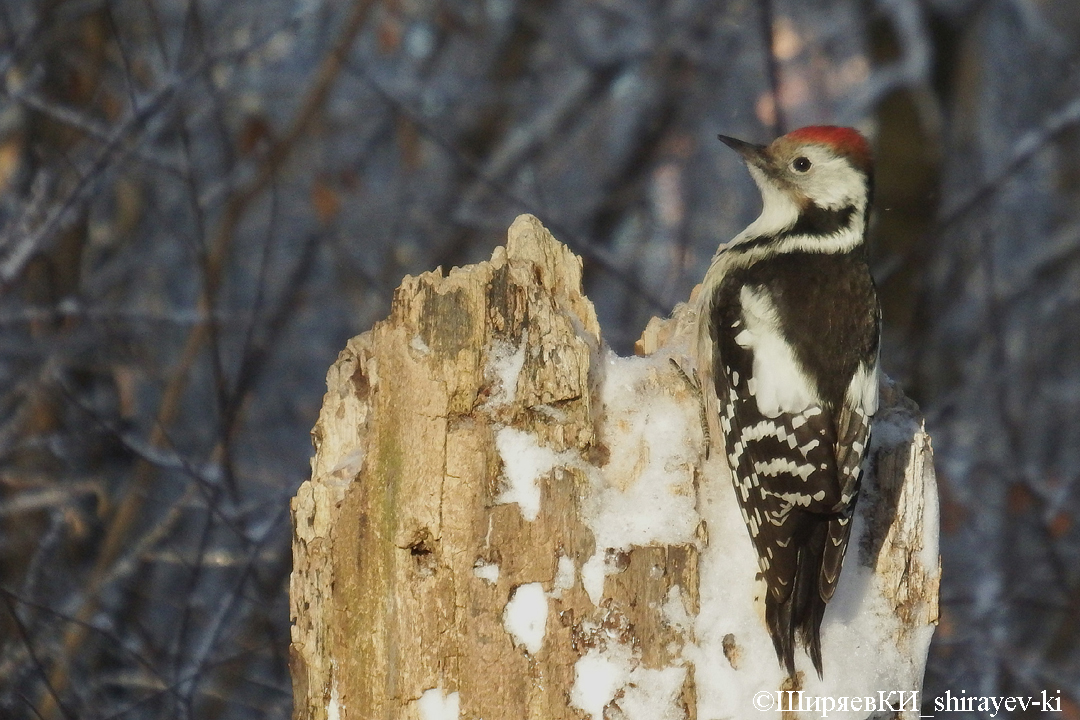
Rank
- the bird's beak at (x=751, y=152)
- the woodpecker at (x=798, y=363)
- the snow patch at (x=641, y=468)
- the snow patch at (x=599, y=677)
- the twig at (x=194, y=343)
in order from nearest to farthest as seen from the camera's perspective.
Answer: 1. the snow patch at (x=599, y=677)
2. the snow patch at (x=641, y=468)
3. the woodpecker at (x=798, y=363)
4. the bird's beak at (x=751, y=152)
5. the twig at (x=194, y=343)

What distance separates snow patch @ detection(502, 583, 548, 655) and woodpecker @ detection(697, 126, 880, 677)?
53 centimetres

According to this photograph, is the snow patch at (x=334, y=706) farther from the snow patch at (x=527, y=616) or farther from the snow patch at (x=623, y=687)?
the snow patch at (x=623, y=687)

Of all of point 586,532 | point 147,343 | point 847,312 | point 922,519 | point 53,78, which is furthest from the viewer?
point 147,343

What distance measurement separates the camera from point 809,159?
3.54m

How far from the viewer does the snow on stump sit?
2328 mm

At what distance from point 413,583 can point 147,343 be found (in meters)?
5.10

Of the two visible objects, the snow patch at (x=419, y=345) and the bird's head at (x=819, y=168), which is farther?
the bird's head at (x=819, y=168)

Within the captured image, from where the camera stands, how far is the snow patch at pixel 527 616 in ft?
7.60

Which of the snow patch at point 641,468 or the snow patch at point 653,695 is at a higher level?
the snow patch at point 641,468

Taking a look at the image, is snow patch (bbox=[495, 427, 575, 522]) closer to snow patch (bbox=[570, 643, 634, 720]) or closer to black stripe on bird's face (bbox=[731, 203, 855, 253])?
snow patch (bbox=[570, 643, 634, 720])

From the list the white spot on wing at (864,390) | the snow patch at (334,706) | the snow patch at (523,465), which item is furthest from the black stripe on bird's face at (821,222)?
the snow patch at (334,706)

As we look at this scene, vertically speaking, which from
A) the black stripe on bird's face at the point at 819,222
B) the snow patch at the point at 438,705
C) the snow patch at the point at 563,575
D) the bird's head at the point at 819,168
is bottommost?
the snow patch at the point at 438,705

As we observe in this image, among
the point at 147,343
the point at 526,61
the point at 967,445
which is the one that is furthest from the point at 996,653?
the point at 526,61

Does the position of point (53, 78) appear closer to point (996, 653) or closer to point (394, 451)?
point (394, 451)
